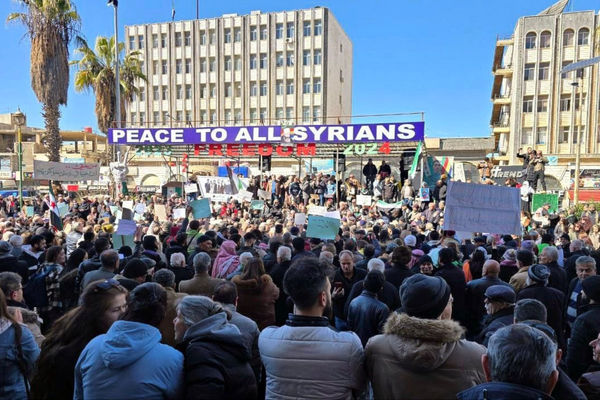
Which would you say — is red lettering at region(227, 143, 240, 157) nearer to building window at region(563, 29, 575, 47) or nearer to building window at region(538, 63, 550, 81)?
building window at region(538, 63, 550, 81)

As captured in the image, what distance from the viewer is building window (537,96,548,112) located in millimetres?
39906

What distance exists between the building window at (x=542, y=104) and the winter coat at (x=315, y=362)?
1753 inches

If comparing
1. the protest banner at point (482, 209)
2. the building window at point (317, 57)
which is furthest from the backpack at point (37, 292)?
the building window at point (317, 57)

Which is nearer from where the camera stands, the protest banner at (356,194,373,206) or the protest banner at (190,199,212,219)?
the protest banner at (190,199,212,219)

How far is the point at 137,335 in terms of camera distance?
2.18 metres

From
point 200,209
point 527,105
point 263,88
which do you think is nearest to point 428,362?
point 200,209

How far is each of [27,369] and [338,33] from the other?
63.7 m

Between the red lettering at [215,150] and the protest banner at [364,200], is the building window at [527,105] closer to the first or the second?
the protest banner at [364,200]

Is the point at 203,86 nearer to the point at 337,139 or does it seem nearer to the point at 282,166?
the point at 282,166

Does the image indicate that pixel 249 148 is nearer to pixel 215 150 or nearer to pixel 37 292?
pixel 215 150

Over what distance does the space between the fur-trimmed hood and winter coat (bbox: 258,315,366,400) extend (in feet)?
0.81

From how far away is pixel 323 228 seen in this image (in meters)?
8.49

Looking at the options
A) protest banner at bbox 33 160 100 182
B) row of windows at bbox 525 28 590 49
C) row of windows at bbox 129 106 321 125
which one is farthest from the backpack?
row of windows at bbox 129 106 321 125

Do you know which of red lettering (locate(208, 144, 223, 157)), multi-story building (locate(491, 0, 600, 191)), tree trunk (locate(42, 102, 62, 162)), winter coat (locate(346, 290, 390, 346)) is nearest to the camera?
winter coat (locate(346, 290, 390, 346))
